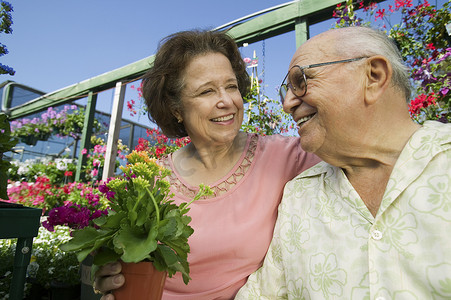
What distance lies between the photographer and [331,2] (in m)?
3.22

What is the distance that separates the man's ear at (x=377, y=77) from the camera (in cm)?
121

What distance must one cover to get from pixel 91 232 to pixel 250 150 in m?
1.20

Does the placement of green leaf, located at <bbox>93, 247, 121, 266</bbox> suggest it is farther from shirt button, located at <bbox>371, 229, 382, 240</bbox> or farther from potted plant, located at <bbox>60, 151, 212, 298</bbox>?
shirt button, located at <bbox>371, 229, 382, 240</bbox>

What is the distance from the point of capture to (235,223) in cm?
166

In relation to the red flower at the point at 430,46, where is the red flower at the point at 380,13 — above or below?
above

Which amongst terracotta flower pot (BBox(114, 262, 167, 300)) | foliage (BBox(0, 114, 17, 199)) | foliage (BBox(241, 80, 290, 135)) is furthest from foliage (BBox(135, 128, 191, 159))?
terracotta flower pot (BBox(114, 262, 167, 300))

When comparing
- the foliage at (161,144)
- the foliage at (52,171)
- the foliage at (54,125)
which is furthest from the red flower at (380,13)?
the foliage at (54,125)

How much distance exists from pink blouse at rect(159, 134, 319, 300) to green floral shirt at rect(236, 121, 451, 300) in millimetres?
202

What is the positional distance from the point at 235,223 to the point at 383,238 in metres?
0.76

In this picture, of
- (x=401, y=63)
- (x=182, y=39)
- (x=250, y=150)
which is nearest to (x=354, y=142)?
(x=401, y=63)

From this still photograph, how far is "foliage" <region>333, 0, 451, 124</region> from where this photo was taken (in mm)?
2588

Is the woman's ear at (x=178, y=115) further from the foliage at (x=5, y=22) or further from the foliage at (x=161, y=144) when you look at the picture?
the foliage at (x=161, y=144)

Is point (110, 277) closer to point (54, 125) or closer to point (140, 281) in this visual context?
point (140, 281)

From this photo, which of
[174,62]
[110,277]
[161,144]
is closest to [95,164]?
[161,144]
